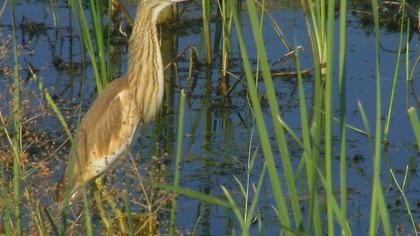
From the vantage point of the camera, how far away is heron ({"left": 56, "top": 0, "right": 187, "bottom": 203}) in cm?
412

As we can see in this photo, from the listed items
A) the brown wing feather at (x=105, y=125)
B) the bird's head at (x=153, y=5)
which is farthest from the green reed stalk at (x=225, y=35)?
the brown wing feather at (x=105, y=125)

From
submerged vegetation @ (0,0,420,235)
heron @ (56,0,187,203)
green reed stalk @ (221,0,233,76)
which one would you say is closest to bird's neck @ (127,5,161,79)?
heron @ (56,0,187,203)

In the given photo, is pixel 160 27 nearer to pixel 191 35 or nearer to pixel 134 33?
pixel 191 35

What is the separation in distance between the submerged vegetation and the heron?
0.35 feet

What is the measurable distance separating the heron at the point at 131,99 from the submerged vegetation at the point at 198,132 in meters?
0.11

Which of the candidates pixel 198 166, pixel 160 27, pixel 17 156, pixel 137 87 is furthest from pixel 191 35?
pixel 17 156

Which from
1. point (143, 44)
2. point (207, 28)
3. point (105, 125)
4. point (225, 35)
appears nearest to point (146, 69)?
point (143, 44)

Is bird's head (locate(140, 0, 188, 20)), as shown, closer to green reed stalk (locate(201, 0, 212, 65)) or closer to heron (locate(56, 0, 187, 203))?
heron (locate(56, 0, 187, 203))

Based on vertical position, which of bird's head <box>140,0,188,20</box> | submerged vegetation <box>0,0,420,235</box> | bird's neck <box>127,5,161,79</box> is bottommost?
submerged vegetation <box>0,0,420,235</box>

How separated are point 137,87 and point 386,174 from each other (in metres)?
1.25

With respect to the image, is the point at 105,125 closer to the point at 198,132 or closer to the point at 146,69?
the point at 146,69

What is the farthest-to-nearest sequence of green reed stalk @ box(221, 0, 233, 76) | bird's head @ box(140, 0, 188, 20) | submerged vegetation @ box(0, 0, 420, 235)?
green reed stalk @ box(221, 0, 233, 76) < bird's head @ box(140, 0, 188, 20) < submerged vegetation @ box(0, 0, 420, 235)

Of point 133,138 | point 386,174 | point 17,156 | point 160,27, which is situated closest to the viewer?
point 17,156

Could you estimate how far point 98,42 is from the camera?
13.5 ft
